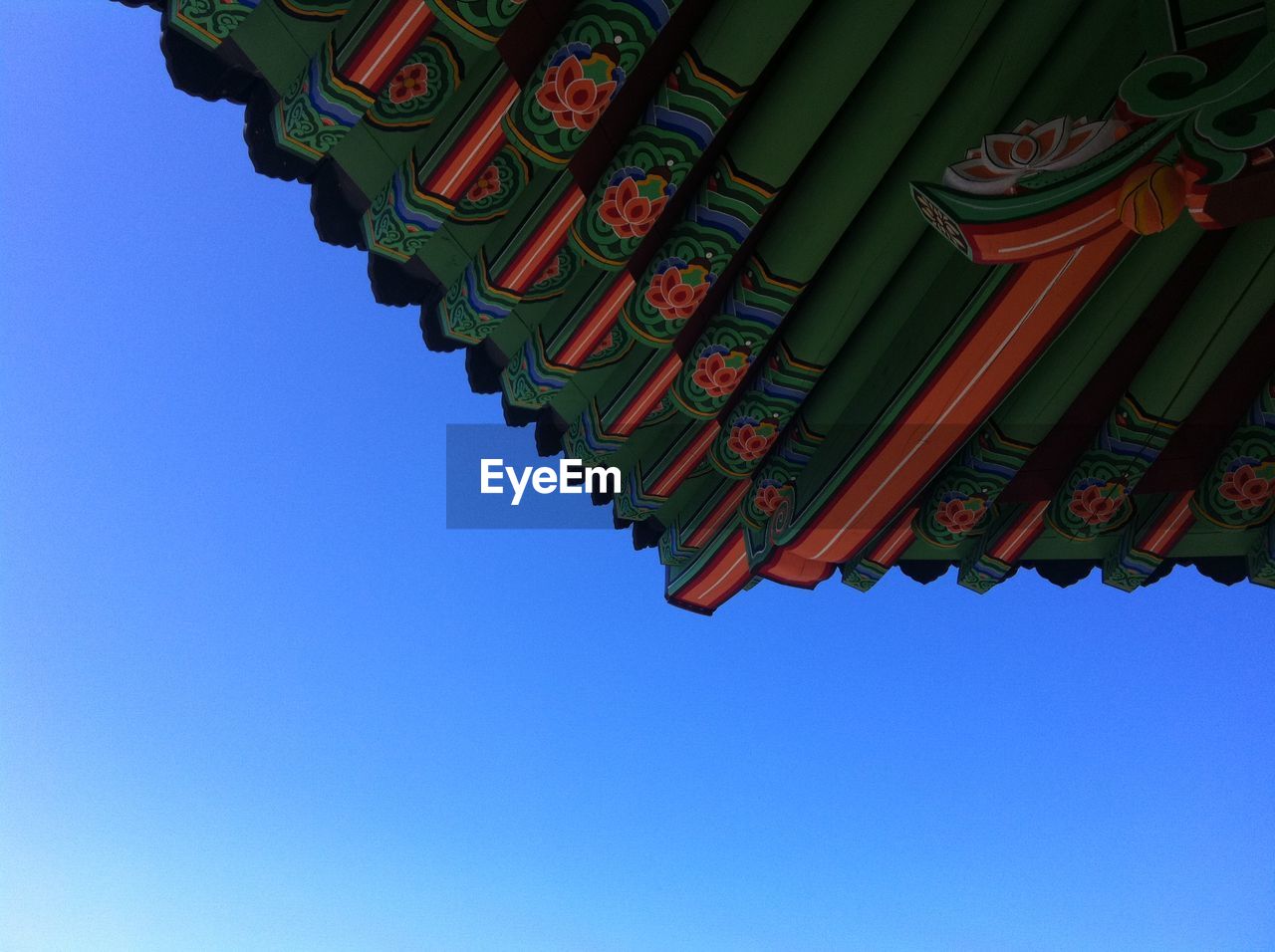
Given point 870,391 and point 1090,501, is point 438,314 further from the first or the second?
point 1090,501

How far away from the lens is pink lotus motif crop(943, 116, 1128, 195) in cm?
411

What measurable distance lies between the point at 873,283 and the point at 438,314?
6.87 ft

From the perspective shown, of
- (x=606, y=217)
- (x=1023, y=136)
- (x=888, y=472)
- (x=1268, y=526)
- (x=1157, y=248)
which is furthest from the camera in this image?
(x=1268, y=526)

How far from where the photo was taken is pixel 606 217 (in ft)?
16.7

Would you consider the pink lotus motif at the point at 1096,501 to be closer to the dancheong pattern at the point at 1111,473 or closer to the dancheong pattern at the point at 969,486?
the dancheong pattern at the point at 1111,473

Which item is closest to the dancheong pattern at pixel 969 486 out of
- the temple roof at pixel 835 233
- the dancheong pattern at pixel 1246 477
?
the temple roof at pixel 835 233

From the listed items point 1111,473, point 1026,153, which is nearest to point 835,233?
point 1026,153

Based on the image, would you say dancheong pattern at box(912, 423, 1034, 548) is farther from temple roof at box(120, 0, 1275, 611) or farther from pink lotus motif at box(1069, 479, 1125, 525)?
pink lotus motif at box(1069, 479, 1125, 525)

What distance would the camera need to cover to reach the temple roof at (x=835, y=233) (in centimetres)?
425

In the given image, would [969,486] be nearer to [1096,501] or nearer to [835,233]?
[1096,501]

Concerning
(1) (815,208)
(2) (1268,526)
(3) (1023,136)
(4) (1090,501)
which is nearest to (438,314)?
(1) (815,208)

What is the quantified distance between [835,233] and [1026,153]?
1.29m

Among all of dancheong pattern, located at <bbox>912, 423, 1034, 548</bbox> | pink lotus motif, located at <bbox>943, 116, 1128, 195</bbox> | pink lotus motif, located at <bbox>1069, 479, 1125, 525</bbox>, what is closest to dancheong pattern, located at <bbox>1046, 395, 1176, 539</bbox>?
pink lotus motif, located at <bbox>1069, 479, 1125, 525</bbox>

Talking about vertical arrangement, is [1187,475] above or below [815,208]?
above
